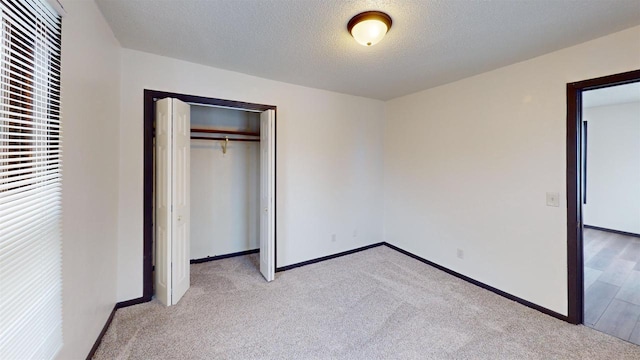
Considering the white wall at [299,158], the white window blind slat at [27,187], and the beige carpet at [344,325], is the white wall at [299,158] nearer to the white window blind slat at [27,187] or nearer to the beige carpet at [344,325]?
the beige carpet at [344,325]

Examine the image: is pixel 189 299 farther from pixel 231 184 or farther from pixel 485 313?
pixel 485 313

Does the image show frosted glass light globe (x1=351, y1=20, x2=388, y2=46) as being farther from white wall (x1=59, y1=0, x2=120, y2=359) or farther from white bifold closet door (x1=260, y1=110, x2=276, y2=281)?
white wall (x1=59, y1=0, x2=120, y2=359)

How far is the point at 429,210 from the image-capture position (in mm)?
3711

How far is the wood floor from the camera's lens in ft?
7.61

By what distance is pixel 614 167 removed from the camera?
5.01 metres


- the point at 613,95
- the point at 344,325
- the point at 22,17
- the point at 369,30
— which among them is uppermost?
the point at 613,95

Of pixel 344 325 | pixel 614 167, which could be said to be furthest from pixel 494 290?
pixel 614 167

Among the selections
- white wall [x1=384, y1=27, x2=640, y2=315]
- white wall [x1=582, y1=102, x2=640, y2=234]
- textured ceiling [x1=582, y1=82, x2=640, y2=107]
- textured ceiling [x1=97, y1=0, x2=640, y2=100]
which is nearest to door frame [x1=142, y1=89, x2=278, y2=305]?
textured ceiling [x1=97, y1=0, x2=640, y2=100]

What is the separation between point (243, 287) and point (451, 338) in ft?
6.89

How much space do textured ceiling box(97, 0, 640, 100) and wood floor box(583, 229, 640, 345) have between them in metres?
2.48

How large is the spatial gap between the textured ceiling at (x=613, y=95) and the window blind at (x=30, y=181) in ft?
18.9

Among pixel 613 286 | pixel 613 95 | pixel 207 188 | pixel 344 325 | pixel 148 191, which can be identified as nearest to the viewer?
pixel 344 325

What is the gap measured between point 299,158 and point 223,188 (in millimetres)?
1238

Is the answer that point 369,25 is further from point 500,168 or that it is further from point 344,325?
point 344,325
